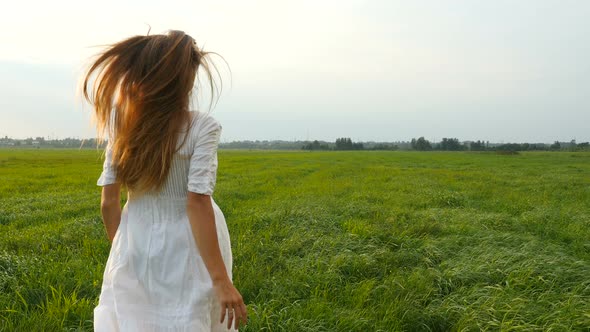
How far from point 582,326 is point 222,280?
326 centimetres

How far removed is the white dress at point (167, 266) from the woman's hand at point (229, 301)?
0.04 metres

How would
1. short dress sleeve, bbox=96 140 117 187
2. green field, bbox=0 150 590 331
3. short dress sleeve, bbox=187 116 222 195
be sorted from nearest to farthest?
short dress sleeve, bbox=187 116 222 195 → short dress sleeve, bbox=96 140 117 187 → green field, bbox=0 150 590 331

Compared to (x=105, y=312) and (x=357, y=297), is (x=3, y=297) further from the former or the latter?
(x=357, y=297)

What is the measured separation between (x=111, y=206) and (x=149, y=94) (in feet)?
2.11

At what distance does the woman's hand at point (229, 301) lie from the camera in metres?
1.74

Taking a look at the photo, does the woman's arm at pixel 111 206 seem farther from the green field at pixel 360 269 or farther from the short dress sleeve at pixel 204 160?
the green field at pixel 360 269

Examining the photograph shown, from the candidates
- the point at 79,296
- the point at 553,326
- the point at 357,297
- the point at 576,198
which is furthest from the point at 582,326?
A: the point at 576,198

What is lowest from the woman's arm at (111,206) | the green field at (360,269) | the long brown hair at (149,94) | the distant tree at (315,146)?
the green field at (360,269)

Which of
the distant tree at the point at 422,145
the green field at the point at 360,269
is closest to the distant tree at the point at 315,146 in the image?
the distant tree at the point at 422,145

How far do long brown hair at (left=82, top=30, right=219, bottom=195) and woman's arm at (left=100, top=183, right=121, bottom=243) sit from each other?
17cm

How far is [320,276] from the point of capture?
4496 mm

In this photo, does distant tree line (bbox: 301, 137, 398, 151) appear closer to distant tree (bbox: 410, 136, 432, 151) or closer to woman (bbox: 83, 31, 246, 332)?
distant tree (bbox: 410, 136, 432, 151)

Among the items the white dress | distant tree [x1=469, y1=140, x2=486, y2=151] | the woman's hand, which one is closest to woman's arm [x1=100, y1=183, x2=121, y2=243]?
the white dress

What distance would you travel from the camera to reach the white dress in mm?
1723
